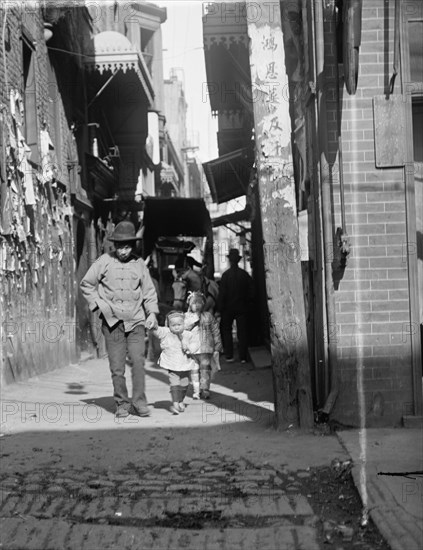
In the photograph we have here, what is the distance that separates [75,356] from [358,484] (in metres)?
9.77

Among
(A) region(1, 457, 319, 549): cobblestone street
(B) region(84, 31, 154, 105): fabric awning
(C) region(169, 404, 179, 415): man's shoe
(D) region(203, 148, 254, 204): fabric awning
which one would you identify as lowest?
(C) region(169, 404, 179, 415): man's shoe

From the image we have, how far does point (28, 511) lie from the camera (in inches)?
184

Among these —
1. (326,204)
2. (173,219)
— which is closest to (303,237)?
(326,204)

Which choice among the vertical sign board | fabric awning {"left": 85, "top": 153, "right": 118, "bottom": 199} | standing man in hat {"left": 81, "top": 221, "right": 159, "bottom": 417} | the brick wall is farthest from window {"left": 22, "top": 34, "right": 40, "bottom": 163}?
the vertical sign board

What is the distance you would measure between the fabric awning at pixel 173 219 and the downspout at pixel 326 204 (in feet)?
39.9

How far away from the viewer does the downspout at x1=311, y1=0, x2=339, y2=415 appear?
6438mm

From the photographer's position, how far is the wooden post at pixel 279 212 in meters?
6.36

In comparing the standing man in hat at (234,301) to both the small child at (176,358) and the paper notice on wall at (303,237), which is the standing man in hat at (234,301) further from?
the paper notice on wall at (303,237)

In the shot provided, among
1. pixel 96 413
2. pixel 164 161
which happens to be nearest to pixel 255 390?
pixel 96 413

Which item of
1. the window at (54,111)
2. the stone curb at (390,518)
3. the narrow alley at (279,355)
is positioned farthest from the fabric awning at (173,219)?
the stone curb at (390,518)

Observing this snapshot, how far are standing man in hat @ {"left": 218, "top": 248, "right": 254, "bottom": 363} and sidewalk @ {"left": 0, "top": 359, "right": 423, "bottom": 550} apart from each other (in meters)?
4.21

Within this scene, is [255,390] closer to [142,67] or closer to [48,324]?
[48,324]

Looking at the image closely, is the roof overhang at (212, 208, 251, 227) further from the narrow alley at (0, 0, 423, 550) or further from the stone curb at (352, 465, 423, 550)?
the stone curb at (352, 465, 423, 550)

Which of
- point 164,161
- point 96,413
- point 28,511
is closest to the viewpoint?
point 28,511
